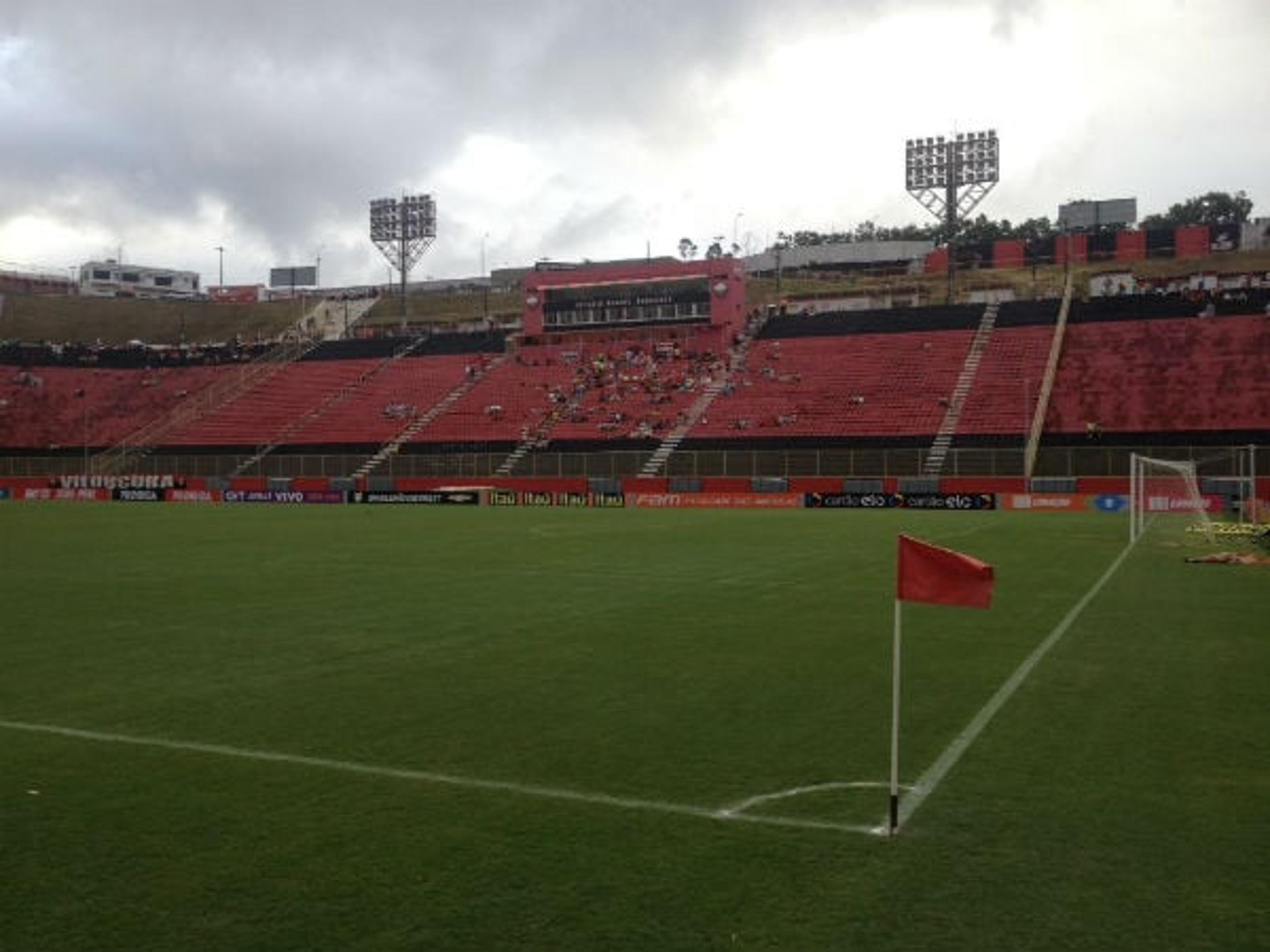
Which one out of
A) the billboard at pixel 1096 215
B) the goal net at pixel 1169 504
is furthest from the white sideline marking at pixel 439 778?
the billboard at pixel 1096 215

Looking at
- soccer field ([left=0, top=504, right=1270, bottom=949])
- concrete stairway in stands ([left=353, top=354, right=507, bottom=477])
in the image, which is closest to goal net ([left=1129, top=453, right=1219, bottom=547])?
soccer field ([left=0, top=504, right=1270, bottom=949])

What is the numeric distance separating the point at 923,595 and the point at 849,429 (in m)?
52.3

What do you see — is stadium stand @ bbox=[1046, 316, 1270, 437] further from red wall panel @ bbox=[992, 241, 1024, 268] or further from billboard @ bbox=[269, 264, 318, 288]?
billboard @ bbox=[269, 264, 318, 288]

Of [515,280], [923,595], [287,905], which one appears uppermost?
[515,280]

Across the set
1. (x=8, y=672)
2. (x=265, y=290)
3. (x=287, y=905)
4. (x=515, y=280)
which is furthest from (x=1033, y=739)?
(x=265, y=290)

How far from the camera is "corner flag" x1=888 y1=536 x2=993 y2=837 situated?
660cm

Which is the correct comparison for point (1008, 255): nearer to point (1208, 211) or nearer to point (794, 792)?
point (1208, 211)

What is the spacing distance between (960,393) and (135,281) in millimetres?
114074

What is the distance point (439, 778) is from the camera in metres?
7.67

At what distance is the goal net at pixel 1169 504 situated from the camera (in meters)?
30.4

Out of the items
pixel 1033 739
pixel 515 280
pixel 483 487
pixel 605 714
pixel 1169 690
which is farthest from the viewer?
pixel 515 280

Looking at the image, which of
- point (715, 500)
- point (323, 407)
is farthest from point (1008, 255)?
point (323, 407)

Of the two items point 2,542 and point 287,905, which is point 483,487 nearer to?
point 2,542

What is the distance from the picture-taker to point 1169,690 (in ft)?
34.6
